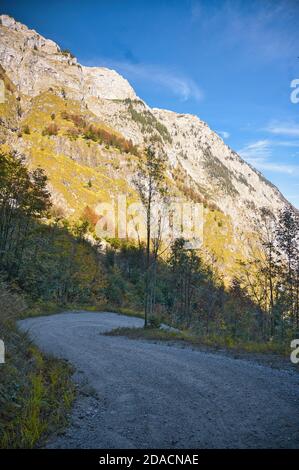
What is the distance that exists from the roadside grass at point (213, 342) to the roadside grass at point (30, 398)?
21.4 feet

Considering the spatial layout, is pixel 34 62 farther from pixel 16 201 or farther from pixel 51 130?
pixel 16 201

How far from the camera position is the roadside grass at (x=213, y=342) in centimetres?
1121

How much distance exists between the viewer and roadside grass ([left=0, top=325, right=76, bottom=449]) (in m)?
4.35

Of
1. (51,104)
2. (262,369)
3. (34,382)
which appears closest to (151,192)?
(262,369)

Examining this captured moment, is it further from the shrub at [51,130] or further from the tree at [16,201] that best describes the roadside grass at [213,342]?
the shrub at [51,130]

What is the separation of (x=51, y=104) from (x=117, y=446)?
122262 mm

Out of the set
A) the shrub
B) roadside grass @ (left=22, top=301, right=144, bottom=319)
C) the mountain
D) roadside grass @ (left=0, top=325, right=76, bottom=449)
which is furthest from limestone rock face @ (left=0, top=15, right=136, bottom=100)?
roadside grass @ (left=0, top=325, right=76, bottom=449)

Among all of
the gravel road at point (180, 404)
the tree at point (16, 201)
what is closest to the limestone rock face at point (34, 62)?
the tree at point (16, 201)

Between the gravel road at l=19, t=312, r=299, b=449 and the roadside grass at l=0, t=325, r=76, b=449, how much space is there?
275 mm

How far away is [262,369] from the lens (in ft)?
27.4

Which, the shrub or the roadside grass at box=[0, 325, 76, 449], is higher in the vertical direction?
the shrub

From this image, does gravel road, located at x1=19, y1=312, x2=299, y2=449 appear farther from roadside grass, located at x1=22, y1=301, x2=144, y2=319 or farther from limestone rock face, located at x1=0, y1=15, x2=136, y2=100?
limestone rock face, located at x1=0, y1=15, x2=136, y2=100

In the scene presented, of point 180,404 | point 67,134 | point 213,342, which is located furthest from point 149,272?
point 67,134
